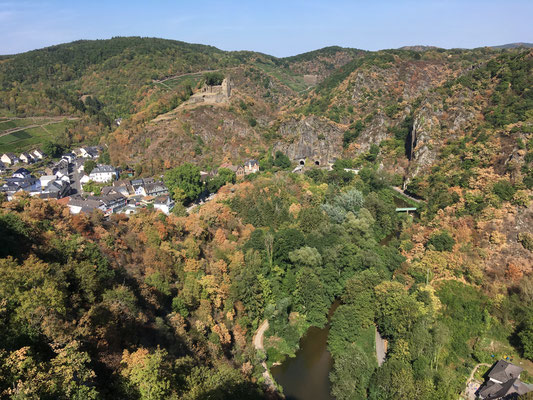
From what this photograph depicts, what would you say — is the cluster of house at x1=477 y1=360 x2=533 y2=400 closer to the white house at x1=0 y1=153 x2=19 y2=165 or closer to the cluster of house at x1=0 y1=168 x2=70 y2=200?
the cluster of house at x1=0 y1=168 x2=70 y2=200

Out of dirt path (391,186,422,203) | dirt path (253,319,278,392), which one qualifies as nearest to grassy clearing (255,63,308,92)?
dirt path (391,186,422,203)

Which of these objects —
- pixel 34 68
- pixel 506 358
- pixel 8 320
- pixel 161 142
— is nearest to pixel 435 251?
pixel 506 358

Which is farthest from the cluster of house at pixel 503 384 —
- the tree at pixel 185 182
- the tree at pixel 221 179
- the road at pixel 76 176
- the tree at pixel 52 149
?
the tree at pixel 52 149

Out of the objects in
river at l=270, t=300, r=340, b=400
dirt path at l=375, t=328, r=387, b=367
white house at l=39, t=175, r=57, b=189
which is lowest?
river at l=270, t=300, r=340, b=400

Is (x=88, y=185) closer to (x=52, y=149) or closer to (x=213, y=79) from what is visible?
(x=52, y=149)

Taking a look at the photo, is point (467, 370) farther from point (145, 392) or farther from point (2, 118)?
point (2, 118)

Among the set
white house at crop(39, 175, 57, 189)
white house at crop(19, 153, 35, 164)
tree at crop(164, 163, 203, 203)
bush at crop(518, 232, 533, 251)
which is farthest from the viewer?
white house at crop(19, 153, 35, 164)
